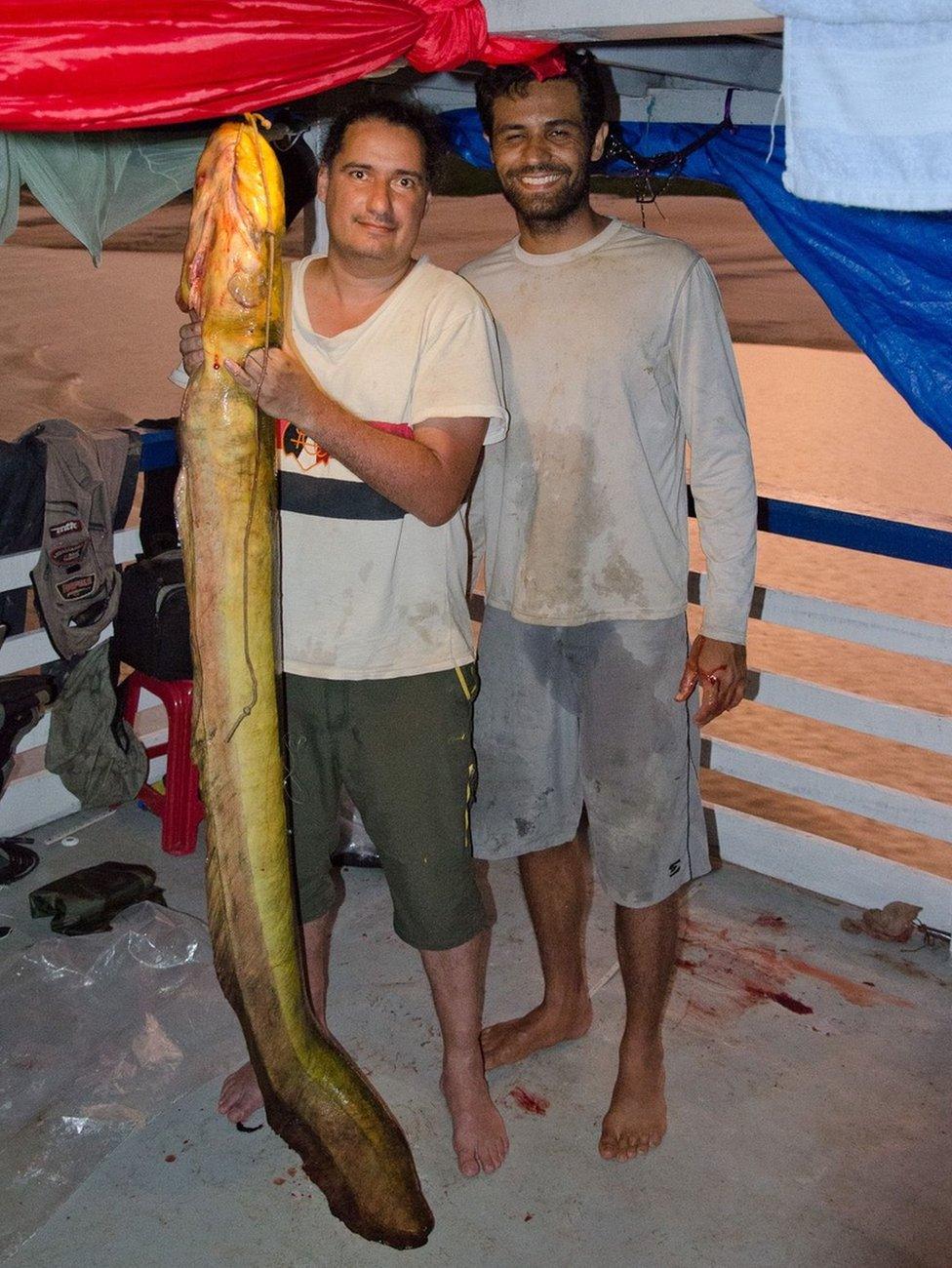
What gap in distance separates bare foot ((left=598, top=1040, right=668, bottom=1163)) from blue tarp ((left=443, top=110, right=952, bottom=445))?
6.33 feet

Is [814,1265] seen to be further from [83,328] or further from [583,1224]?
[83,328]

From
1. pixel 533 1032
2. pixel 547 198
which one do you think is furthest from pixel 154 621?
pixel 547 198

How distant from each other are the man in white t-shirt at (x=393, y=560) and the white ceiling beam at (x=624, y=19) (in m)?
0.26

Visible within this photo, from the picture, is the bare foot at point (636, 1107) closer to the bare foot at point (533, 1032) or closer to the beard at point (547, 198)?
the bare foot at point (533, 1032)

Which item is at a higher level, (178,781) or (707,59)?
(707,59)

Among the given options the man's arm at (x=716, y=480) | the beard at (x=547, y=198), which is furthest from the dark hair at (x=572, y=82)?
the man's arm at (x=716, y=480)

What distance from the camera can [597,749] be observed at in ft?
9.59

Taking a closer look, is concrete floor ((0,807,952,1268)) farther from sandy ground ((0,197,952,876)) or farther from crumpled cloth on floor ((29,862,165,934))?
sandy ground ((0,197,952,876))

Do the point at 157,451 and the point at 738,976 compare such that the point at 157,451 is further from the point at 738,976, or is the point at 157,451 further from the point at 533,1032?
the point at 738,976

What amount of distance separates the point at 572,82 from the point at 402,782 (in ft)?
5.08

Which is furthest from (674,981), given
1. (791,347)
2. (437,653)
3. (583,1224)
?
(791,347)

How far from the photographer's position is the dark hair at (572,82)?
2641 millimetres

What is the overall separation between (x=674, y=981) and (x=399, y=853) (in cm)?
127

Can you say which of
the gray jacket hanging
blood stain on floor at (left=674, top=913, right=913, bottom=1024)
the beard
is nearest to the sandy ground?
blood stain on floor at (left=674, top=913, right=913, bottom=1024)
